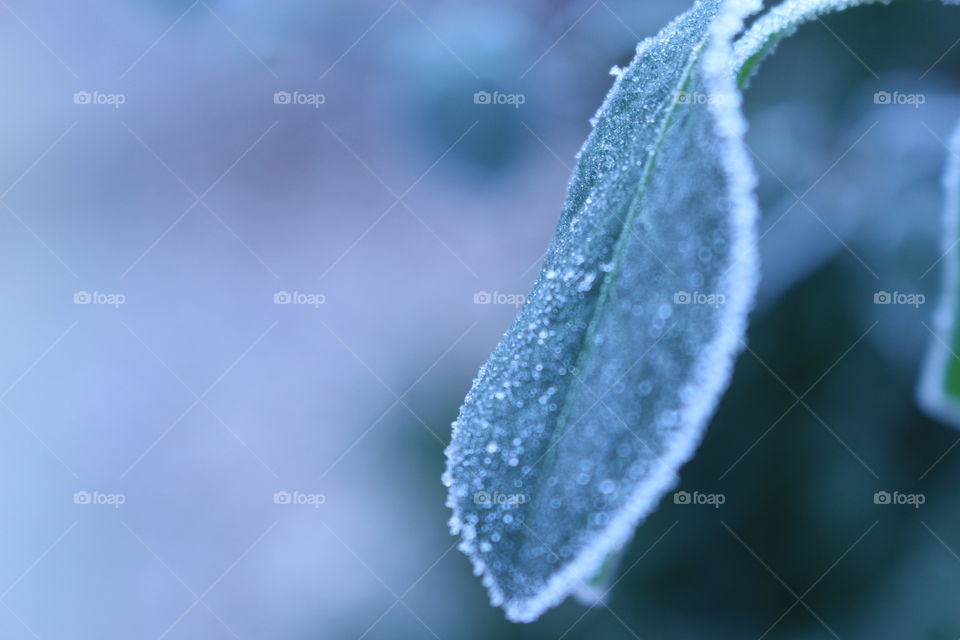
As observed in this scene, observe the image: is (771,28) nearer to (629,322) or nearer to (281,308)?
(629,322)

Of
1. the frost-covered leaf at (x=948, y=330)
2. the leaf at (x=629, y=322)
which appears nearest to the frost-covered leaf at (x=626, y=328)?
the leaf at (x=629, y=322)

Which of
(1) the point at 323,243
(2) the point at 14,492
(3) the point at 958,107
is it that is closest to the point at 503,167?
(1) the point at 323,243

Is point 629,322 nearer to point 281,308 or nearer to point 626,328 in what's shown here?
point 626,328

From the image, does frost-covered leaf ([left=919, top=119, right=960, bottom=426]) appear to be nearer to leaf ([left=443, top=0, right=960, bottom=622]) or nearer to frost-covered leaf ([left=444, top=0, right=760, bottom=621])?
leaf ([left=443, top=0, right=960, bottom=622])

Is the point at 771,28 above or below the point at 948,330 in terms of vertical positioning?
above

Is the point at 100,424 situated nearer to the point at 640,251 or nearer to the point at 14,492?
the point at 14,492

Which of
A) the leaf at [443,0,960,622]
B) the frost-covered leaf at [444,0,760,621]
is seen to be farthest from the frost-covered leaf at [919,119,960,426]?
the frost-covered leaf at [444,0,760,621]

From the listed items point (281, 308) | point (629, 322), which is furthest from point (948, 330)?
point (281, 308)
